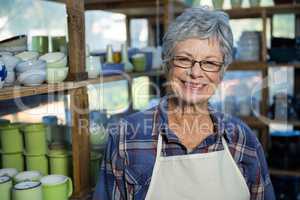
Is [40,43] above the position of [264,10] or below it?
below

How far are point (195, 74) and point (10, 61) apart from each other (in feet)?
1.63

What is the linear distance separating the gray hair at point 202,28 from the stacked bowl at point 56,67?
0.32 meters

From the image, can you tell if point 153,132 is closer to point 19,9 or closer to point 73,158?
point 73,158

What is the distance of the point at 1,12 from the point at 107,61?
1.97 ft

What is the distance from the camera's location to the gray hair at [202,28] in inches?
39.0

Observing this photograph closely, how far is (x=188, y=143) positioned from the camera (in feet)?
3.62

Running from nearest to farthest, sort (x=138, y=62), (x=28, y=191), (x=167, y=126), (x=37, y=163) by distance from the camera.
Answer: (x=28, y=191) → (x=167, y=126) → (x=37, y=163) → (x=138, y=62)

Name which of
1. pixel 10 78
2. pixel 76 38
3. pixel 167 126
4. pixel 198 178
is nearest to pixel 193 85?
pixel 167 126

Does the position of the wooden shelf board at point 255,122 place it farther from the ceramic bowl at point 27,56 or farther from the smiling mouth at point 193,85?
the ceramic bowl at point 27,56

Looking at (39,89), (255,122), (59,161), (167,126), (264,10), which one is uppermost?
(264,10)

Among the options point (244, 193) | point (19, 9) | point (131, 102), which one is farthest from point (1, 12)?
point (244, 193)

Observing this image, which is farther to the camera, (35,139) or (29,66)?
(35,139)

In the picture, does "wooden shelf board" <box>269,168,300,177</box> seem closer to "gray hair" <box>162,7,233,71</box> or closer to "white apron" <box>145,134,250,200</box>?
"white apron" <box>145,134,250,200</box>

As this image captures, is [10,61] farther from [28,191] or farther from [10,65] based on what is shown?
[28,191]
